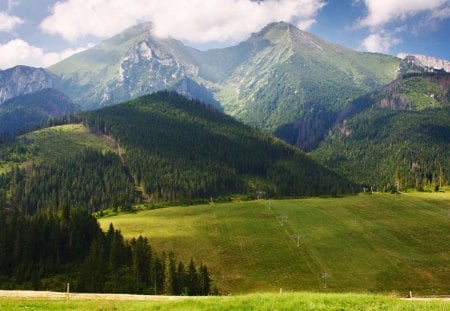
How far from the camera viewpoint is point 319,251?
153875mm

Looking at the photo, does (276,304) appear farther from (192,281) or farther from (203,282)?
(203,282)

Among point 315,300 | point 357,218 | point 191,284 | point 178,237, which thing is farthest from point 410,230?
point 315,300

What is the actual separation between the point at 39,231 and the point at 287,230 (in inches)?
3667

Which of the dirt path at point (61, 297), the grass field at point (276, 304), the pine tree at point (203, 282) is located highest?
the grass field at point (276, 304)

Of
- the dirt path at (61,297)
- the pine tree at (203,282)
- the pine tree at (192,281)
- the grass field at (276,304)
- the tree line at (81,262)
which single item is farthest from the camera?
the pine tree at (203,282)

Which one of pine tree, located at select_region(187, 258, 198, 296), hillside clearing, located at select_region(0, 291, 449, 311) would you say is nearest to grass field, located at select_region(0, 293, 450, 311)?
hillside clearing, located at select_region(0, 291, 449, 311)

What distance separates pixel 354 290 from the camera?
389 feet

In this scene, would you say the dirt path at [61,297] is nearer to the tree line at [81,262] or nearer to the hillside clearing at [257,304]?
the hillside clearing at [257,304]

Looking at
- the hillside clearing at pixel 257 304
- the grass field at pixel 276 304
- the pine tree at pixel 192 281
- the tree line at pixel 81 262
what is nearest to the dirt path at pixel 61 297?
the hillside clearing at pixel 257 304

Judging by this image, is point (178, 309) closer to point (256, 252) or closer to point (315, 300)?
point (315, 300)

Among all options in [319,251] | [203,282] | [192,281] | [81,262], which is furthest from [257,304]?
[319,251]

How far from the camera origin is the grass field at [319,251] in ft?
414

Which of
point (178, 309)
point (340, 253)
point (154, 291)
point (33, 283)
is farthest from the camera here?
point (340, 253)

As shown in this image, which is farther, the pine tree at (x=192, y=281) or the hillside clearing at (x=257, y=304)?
the pine tree at (x=192, y=281)
